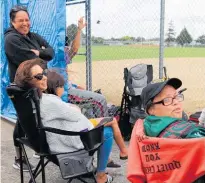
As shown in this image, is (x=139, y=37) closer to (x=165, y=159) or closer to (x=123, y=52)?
(x=123, y=52)

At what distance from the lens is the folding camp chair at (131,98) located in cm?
494

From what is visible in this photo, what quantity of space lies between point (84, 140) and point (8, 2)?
3.83m

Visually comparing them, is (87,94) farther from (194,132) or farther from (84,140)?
(194,132)

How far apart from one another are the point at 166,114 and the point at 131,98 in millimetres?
2952

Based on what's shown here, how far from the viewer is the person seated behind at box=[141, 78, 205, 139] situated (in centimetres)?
191

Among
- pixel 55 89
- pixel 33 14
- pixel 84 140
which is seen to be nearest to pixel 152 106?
pixel 84 140

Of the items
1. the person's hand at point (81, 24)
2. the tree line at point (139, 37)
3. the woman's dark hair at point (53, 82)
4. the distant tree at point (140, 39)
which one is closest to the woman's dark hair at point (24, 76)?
the woman's dark hair at point (53, 82)

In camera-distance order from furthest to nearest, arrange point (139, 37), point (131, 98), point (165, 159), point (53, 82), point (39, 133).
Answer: point (139, 37) → point (131, 98) → point (53, 82) → point (39, 133) → point (165, 159)

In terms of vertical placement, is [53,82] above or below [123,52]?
below

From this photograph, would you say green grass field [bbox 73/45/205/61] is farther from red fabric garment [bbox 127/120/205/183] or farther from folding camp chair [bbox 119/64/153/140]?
red fabric garment [bbox 127/120/205/183]

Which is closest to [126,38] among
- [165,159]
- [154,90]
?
[154,90]

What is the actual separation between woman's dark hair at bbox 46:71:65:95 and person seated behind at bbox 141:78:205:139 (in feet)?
4.57

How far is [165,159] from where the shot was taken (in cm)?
188

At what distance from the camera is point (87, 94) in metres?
4.95
